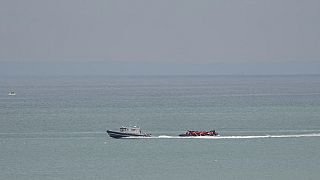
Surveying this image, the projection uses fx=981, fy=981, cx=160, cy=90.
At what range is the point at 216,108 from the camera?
A: 6102 inches

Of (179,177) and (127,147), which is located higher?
(127,147)

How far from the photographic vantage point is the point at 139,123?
403 ft

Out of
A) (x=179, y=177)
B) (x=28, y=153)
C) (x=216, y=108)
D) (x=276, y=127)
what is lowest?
(x=179, y=177)

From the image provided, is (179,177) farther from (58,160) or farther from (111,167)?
(58,160)

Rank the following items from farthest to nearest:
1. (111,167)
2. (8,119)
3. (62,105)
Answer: (62,105) < (8,119) < (111,167)

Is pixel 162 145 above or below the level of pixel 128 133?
below

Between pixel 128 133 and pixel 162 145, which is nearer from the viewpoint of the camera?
pixel 162 145

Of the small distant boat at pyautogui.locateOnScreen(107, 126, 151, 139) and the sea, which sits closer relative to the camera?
the sea

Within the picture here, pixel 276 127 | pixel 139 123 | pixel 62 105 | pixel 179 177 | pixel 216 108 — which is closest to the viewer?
pixel 179 177

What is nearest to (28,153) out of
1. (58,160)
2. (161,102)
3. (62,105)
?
(58,160)

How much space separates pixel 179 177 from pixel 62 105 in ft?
339

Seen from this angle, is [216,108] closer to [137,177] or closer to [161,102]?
[161,102]

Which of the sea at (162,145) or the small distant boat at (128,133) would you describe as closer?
the sea at (162,145)

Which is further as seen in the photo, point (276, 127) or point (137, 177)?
point (276, 127)
